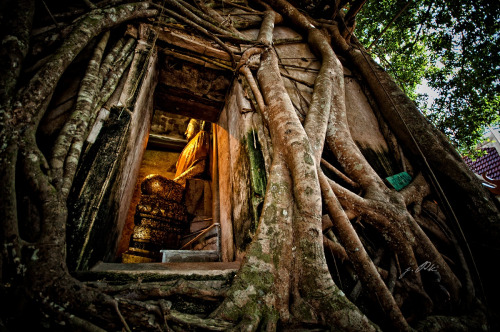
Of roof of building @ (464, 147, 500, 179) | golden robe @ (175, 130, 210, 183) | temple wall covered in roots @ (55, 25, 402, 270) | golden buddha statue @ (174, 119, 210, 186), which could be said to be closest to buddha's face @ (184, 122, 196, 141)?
golden buddha statue @ (174, 119, 210, 186)

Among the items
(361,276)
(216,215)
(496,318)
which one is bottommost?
(496,318)

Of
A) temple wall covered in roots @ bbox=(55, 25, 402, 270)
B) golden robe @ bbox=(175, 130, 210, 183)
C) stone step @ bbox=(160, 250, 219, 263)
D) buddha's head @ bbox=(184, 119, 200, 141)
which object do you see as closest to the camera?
temple wall covered in roots @ bbox=(55, 25, 402, 270)

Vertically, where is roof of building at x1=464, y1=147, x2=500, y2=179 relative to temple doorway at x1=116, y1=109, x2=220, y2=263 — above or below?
above

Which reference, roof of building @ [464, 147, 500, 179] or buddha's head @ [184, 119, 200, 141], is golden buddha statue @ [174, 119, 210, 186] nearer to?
buddha's head @ [184, 119, 200, 141]

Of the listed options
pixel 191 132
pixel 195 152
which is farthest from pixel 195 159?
pixel 191 132

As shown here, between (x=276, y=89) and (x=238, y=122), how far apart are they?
0.72 metres

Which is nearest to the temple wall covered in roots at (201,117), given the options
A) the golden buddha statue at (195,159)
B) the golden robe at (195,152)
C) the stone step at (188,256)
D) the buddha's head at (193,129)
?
the stone step at (188,256)

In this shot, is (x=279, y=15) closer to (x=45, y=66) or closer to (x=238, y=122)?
(x=238, y=122)

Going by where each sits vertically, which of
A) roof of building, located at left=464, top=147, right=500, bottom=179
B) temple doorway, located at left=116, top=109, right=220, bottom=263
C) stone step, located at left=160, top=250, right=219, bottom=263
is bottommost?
stone step, located at left=160, top=250, right=219, bottom=263

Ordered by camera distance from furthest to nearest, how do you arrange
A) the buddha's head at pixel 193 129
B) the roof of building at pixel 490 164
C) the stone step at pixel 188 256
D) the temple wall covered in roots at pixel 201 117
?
the roof of building at pixel 490 164 → the buddha's head at pixel 193 129 → the stone step at pixel 188 256 → the temple wall covered in roots at pixel 201 117

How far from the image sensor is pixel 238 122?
2826 mm

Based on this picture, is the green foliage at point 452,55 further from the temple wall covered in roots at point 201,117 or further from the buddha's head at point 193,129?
the buddha's head at point 193,129

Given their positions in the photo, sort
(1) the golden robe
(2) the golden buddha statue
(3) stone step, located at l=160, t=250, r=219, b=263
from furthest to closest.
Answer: (1) the golden robe, (2) the golden buddha statue, (3) stone step, located at l=160, t=250, r=219, b=263

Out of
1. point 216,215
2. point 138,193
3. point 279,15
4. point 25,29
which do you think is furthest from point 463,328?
point 138,193
